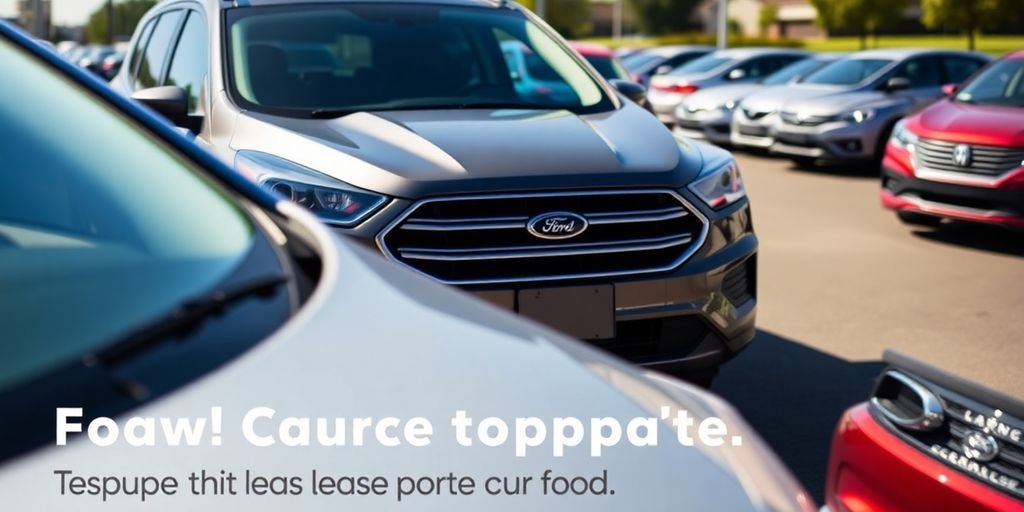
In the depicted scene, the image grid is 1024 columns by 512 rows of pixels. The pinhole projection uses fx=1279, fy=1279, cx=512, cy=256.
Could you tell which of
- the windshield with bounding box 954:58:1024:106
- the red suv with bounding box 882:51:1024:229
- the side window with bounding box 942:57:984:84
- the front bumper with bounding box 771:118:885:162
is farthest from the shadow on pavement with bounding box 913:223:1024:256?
the side window with bounding box 942:57:984:84

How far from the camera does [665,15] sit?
363 feet

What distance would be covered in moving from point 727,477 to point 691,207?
2940 millimetres

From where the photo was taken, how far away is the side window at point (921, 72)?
51.6ft

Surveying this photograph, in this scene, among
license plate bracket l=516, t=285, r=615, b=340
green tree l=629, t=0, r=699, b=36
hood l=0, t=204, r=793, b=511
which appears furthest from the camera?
green tree l=629, t=0, r=699, b=36

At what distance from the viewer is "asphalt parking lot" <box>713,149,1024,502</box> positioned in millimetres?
5207

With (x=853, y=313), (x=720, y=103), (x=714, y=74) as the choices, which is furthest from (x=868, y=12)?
(x=853, y=313)

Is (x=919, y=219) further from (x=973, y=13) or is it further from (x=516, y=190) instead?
(x=973, y=13)

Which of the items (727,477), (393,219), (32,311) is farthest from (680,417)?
(393,219)

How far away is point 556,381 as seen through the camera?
1.69m

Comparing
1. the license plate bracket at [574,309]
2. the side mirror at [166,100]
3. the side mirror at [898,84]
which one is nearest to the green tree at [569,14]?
the side mirror at [898,84]

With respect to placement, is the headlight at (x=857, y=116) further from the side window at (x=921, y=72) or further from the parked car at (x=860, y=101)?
the side window at (x=921, y=72)

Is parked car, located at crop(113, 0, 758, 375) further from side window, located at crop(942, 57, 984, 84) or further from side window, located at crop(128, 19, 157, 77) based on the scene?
side window, located at crop(942, 57, 984, 84)

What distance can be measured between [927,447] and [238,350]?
1.43 metres

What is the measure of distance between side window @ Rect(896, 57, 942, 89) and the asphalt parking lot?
457cm
